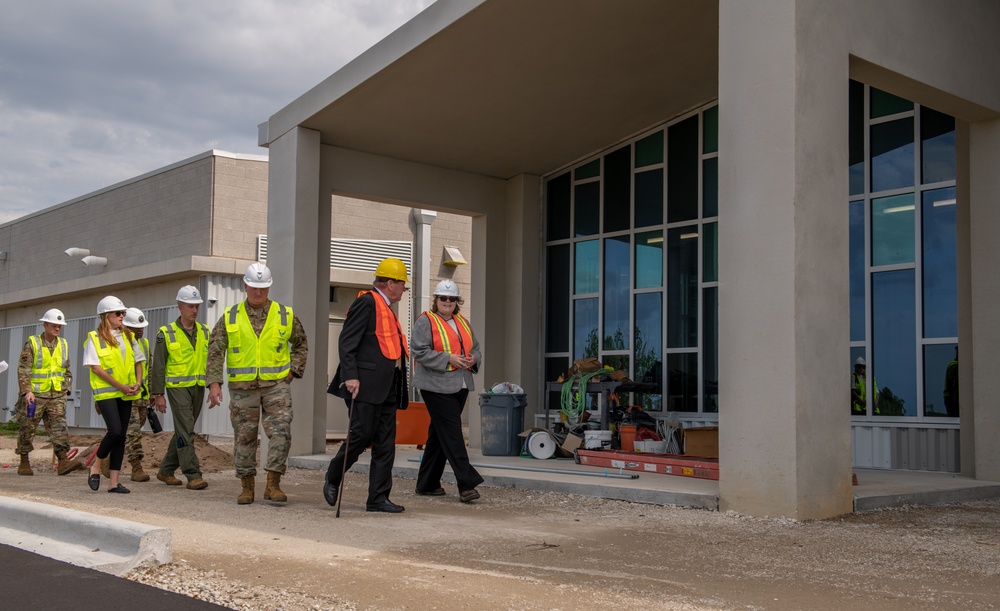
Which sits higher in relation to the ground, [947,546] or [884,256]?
[884,256]

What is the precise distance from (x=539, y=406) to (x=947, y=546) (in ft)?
32.1

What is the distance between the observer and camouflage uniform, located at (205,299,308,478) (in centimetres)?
916

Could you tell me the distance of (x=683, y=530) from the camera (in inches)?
310

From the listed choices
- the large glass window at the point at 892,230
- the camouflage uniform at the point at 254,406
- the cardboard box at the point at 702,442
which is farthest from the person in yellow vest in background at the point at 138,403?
the large glass window at the point at 892,230

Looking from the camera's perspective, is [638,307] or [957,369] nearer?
[957,369]

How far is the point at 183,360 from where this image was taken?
1096 centimetres

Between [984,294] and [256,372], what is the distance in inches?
297

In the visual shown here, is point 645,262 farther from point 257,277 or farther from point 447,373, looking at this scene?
point 257,277

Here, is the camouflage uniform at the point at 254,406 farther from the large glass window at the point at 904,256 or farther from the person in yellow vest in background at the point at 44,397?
the large glass window at the point at 904,256

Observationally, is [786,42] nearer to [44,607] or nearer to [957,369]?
[957,369]

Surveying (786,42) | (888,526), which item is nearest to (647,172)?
(786,42)

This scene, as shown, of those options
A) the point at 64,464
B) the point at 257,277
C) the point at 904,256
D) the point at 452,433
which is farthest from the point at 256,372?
the point at 904,256

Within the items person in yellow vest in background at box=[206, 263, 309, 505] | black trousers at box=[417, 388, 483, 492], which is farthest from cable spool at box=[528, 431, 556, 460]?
person in yellow vest in background at box=[206, 263, 309, 505]

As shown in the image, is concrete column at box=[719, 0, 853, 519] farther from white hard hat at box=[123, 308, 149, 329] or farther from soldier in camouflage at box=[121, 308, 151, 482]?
white hard hat at box=[123, 308, 149, 329]
